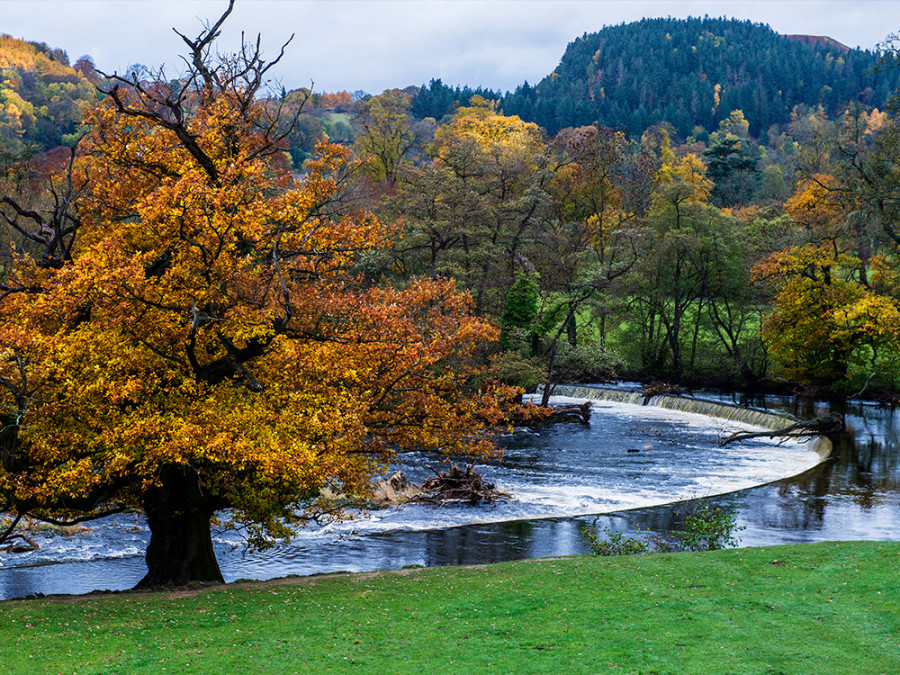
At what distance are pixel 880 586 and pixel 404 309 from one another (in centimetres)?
1106

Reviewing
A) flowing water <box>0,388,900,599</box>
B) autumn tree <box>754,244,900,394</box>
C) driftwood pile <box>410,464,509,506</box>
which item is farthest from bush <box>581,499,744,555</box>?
autumn tree <box>754,244,900,394</box>

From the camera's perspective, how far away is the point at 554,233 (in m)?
58.8

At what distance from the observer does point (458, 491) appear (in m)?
28.9

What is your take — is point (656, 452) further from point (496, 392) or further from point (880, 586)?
point (880, 586)

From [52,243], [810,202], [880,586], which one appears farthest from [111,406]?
[810,202]

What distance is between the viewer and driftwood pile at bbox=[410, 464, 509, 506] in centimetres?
2859

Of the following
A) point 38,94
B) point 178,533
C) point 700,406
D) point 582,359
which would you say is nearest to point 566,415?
point 582,359

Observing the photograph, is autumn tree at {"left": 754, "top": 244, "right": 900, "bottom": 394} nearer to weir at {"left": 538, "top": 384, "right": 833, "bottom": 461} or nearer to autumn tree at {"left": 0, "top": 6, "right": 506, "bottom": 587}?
weir at {"left": 538, "top": 384, "right": 833, "bottom": 461}

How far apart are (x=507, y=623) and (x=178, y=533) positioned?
8.53 metres

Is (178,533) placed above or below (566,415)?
below

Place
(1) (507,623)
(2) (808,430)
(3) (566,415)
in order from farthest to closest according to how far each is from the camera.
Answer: (3) (566,415), (2) (808,430), (1) (507,623)

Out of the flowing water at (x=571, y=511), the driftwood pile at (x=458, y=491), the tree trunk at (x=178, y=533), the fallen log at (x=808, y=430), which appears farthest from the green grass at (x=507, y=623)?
the fallen log at (x=808, y=430)

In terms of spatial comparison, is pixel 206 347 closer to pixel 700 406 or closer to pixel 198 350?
pixel 198 350

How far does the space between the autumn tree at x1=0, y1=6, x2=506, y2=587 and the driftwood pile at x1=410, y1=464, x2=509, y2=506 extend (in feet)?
33.1
